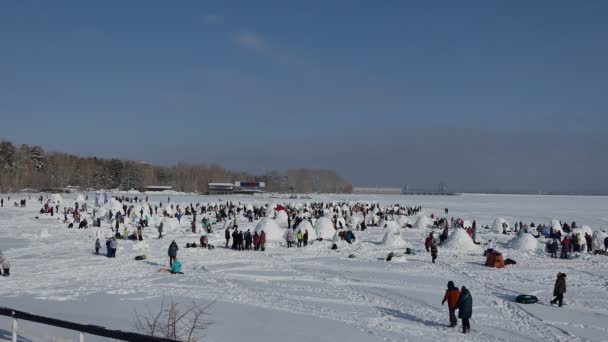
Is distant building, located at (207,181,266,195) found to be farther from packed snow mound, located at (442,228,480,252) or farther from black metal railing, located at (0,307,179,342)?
black metal railing, located at (0,307,179,342)

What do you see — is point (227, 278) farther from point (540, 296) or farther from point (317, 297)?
point (540, 296)

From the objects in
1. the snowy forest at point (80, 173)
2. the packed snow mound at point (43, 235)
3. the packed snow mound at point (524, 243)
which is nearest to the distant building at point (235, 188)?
the snowy forest at point (80, 173)

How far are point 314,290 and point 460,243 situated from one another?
13465mm

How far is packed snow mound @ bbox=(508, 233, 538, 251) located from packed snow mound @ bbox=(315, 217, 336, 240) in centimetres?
1062

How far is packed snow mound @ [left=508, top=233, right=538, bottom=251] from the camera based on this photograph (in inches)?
1065

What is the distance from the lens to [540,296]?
1541 cm

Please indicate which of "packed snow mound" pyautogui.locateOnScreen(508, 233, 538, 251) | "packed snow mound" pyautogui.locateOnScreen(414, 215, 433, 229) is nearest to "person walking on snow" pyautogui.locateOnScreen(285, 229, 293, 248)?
"packed snow mound" pyautogui.locateOnScreen(508, 233, 538, 251)

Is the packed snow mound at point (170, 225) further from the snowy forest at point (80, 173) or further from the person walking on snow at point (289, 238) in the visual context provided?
the snowy forest at point (80, 173)

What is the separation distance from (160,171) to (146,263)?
472 feet

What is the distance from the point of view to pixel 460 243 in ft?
88.4

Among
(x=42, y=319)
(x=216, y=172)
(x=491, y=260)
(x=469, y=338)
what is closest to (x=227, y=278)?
(x=469, y=338)

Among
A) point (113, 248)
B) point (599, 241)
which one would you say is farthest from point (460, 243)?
point (113, 248)

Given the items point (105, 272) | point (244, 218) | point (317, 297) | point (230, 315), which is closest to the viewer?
point (230, 315)

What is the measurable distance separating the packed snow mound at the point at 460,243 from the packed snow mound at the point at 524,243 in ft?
7.09
